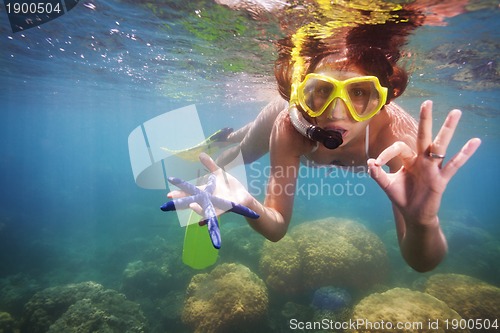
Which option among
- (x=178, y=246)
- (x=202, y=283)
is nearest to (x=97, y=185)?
(x=178, y=246)

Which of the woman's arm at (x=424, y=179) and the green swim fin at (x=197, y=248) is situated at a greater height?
the woman's arm at (x=424, y=179)

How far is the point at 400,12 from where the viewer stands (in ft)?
18.3

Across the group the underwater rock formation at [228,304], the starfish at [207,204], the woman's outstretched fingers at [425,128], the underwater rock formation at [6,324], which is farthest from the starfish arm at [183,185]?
the underwater rock formation at [6,324]

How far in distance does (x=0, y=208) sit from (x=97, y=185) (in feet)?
52.3

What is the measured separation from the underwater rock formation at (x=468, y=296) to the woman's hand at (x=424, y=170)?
26.9ft

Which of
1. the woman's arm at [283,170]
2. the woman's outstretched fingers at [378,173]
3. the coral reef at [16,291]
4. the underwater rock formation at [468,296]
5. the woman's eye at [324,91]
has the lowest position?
the coral reef at [16,291]

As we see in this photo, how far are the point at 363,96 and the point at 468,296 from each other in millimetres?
8781

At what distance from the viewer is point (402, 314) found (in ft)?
21.0

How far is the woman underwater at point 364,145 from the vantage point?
231 centimetres

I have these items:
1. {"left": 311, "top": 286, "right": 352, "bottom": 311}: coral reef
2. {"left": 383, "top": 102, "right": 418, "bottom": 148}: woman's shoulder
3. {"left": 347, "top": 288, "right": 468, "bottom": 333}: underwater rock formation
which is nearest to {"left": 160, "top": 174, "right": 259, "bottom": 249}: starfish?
{"left": 383, "top": 102, "right": 418, "bottom": 148}: woman's shoulder

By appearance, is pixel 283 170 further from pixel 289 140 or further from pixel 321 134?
pixel 321 134

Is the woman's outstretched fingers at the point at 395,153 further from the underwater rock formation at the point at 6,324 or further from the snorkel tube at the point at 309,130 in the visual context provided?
the underwater rock formation at the point at 6,324

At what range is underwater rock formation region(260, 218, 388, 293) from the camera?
9945mm

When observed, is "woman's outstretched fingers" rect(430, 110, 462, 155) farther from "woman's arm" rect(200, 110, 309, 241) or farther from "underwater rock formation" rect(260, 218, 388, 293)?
"underwater rock formation" rect(260, 218, 388, 293)
